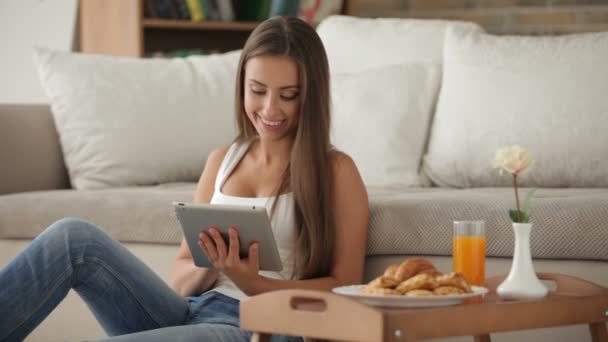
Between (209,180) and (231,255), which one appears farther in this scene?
(209,180)

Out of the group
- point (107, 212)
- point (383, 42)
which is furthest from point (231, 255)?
point (383, 42)

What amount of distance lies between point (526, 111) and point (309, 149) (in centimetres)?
82

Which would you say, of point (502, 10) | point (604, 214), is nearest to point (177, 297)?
point (604, 214)

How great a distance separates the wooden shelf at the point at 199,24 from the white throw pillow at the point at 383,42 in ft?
A: 3.18

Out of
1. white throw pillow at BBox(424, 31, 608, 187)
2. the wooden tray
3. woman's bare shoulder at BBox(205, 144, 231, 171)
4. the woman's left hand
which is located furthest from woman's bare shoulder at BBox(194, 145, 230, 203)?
white throw pillow at BBox(424, 31, 608, 187)

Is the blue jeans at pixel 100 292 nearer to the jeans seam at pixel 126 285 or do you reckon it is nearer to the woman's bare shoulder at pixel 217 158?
the jeans seam at pixel 126 285

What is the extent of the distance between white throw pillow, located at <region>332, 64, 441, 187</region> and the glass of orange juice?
0.99 metres

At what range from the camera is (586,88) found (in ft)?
7.61

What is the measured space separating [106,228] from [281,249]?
63 cm

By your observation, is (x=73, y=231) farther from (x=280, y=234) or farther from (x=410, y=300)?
(x=410, y=300)

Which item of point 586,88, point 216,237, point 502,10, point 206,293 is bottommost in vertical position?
point 206,293

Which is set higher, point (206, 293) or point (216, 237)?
point (216, 237)

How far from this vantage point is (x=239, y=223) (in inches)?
59.4

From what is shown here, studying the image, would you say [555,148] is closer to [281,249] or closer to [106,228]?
[281,249]
